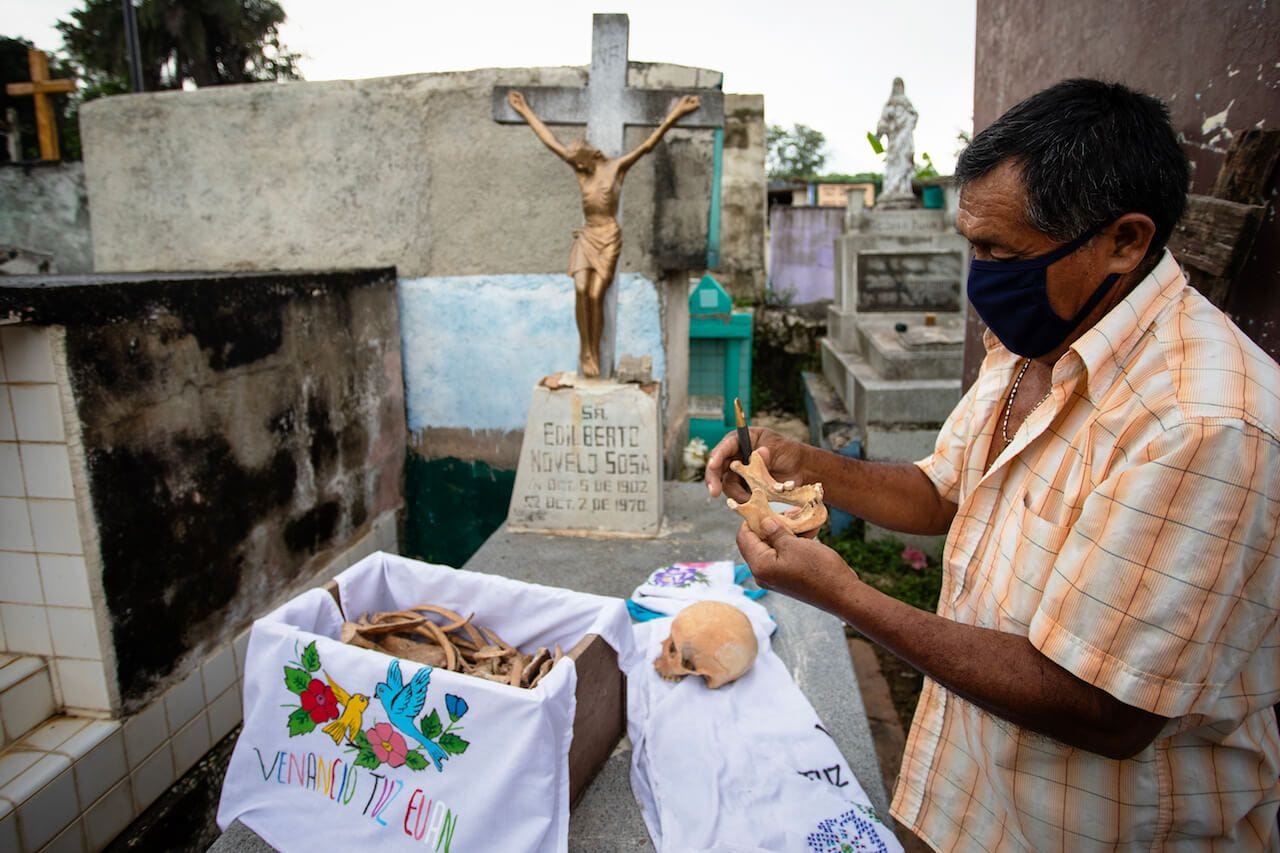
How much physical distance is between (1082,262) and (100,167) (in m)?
6.36

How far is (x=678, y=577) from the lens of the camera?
330 cm

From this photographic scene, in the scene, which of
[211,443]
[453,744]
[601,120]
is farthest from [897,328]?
[453,744]

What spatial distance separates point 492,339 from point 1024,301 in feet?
13.6

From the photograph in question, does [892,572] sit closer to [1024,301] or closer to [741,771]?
[741,771]

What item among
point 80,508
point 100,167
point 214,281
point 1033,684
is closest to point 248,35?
point 100,167

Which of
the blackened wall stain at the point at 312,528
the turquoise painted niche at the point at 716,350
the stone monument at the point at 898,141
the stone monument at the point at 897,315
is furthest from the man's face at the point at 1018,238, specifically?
the stone monument at the point at 898,141

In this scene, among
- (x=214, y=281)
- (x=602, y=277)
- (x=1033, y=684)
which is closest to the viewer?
(x=1033, y=684)

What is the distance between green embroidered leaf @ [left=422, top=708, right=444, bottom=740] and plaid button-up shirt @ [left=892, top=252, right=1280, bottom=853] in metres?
1.00

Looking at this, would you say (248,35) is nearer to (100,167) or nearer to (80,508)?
(100,167)

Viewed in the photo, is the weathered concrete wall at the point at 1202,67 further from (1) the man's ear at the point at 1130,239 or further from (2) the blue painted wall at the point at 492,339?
(2) the blue painted wall at the point at 492,339

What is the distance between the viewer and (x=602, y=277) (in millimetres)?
3977

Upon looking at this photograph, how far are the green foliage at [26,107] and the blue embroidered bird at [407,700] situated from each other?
9708mm

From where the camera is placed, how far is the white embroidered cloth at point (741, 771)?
6.22ft

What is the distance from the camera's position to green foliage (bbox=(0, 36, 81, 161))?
988 cm
